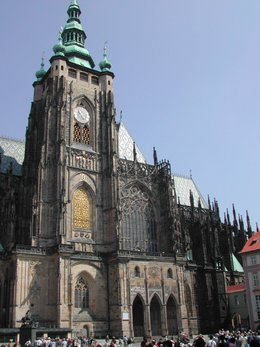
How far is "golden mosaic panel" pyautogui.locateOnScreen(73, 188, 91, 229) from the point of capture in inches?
1946

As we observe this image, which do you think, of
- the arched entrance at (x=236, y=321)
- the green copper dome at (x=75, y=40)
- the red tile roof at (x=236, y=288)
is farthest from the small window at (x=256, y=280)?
the green copper dome at (x=75, y=40)

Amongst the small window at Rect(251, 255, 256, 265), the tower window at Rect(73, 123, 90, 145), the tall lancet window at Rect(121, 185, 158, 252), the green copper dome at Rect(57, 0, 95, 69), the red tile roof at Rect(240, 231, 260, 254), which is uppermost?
the green copper dome at Rect(57, 0, 95, 69)

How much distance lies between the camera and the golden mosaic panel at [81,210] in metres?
49.4

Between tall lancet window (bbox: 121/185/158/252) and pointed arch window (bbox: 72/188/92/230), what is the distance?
417 centimetres

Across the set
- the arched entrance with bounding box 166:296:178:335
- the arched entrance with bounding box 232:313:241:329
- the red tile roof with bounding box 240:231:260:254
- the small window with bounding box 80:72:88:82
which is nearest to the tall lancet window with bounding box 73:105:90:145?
the small window with bounding box 80:72:88:82

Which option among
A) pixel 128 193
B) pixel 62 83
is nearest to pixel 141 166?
pixel 128 193

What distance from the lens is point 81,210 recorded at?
50.2m

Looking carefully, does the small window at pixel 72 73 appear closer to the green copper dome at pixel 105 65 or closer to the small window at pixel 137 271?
the green copper dome at pixel 105 65

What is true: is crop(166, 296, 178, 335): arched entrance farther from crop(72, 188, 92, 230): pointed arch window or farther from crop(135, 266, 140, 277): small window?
crop(72, 188, 92, 230): pointed arch window

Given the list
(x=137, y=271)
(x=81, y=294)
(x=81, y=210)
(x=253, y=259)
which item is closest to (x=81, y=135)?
(x=81, y=210)

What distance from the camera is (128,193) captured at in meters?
54.6

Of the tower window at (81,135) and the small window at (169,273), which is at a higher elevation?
the tower window at (81,135)

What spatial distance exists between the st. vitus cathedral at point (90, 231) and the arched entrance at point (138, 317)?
0.35 ft

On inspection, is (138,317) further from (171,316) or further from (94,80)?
(94,80)
